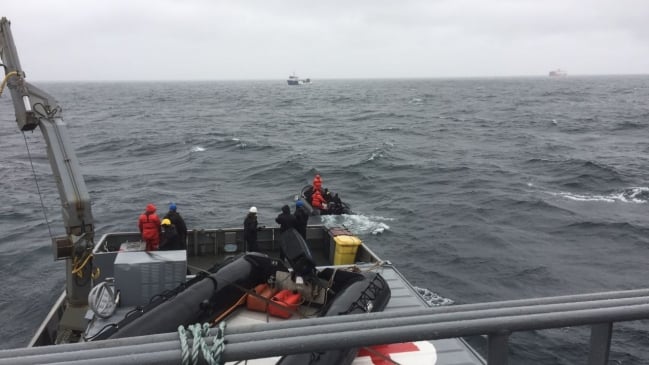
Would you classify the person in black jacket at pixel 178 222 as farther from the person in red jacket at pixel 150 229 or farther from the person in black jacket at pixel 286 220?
the person in black jacket at pixel 286 220

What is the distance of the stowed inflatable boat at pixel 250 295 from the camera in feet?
24.2

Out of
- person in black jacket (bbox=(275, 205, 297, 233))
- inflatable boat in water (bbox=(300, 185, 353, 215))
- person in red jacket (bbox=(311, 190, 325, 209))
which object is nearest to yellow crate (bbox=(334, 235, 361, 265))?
person in black jacket (bbox=(275, 205, 297, 233))

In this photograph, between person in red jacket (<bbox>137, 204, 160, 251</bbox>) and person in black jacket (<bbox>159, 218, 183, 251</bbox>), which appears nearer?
person in black jacket (<bbox>159, 218, 183, 251</bbox>)

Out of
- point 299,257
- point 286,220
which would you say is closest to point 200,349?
point 299,257

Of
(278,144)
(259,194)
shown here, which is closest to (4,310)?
(259,194)

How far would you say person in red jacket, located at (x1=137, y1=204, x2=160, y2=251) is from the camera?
38.5 feet

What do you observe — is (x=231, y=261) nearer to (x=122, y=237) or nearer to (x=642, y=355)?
(x=122, y=237)

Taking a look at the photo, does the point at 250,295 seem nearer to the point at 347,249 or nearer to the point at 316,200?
the point at 347,249

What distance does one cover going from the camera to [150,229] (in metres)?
11.8

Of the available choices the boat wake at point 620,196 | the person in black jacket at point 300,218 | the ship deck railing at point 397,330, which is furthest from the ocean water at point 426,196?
the ship deck railing at point 397,330

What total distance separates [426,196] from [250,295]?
21.0 m

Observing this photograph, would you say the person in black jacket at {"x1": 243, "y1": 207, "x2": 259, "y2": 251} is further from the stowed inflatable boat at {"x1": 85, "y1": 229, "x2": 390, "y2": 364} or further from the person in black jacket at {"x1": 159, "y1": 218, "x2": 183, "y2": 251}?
the stowed inflatable boat at {"x1": 85, "y1": 229, "x2": 390, "y2": 364}

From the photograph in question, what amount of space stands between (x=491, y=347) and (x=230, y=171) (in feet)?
121

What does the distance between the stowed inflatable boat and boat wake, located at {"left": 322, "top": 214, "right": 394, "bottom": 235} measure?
971 centimetres
